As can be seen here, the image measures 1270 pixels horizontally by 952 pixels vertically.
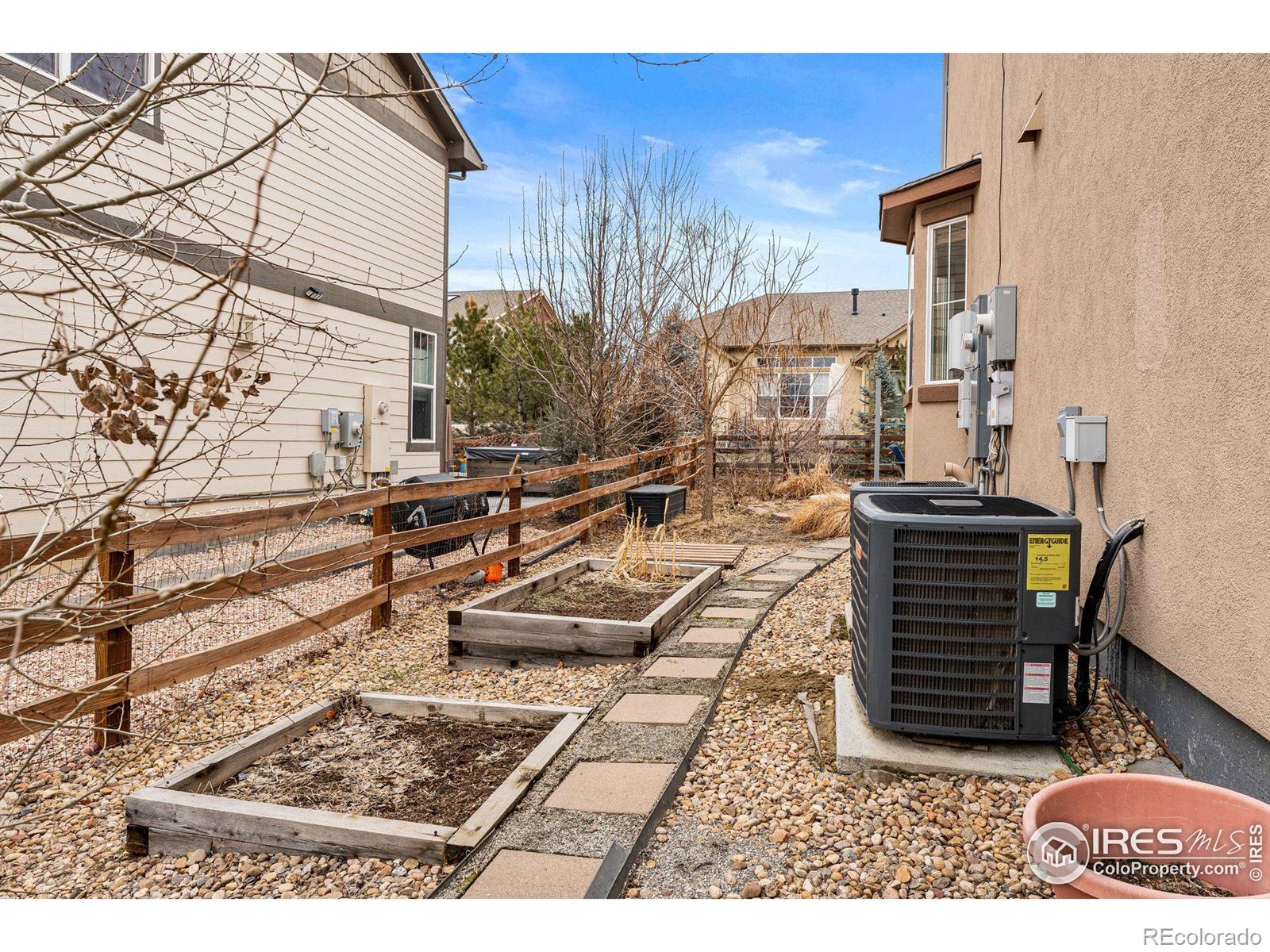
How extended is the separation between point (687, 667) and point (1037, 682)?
165cm

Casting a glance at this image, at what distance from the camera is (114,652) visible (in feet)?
10.0

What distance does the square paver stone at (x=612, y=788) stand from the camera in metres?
2.40

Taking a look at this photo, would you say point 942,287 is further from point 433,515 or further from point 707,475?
point 433,515

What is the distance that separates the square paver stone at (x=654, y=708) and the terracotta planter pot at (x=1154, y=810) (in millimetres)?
1467

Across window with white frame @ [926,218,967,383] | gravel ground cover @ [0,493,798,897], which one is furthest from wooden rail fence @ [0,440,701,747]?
window with white frame @ [926,218,967,383]

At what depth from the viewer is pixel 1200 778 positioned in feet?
7.60

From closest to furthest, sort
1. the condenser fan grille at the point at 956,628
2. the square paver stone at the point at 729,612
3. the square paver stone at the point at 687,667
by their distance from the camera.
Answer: the condenser fan grille at the point at 956,628 < the square paver stone at the point at 687,667 < the square paver stone at the point at 729,612

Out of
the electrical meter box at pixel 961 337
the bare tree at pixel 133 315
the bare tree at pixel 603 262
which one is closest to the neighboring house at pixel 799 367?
the bare tree at pixel 603 262

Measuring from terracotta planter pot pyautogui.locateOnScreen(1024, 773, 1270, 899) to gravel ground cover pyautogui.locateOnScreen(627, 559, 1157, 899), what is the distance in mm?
264

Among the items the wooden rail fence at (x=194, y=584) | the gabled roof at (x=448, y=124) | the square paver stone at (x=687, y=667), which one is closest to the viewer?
the wooden rail fence at (x=194, y=584)

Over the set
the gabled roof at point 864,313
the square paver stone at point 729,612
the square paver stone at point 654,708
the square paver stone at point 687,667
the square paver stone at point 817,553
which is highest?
the gabled roof at point 864,313

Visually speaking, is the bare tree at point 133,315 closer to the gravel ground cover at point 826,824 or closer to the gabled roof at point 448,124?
the gabled roof at point 448,124

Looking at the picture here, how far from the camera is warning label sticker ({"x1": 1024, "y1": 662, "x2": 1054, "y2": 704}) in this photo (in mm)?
2523

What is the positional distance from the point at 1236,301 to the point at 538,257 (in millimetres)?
8120
